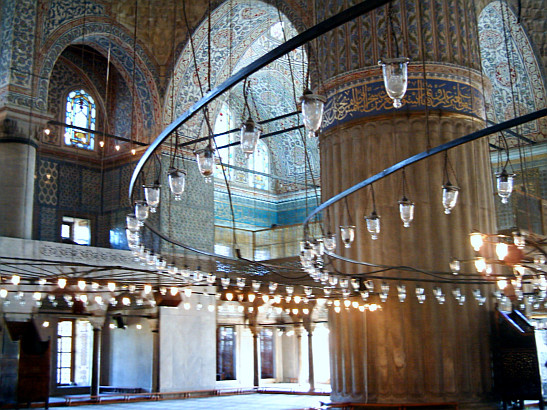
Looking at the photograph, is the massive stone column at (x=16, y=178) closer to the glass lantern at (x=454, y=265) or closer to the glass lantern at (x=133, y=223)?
the glass lantern at (x=133, y=223)

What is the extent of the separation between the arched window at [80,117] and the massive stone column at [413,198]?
6505mm

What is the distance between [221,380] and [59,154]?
6550 millimetres

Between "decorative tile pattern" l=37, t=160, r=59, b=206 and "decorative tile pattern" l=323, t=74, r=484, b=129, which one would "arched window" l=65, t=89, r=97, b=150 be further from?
"decorative tile pattern" l=323, t=74, r=484, b=129

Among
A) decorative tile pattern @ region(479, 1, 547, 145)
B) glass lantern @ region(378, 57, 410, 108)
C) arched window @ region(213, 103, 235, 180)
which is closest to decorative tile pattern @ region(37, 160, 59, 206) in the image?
arched window @ region(213, 103, 235, 180)

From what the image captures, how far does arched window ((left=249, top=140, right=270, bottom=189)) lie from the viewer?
18.3 metres

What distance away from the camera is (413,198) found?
30.8 ft

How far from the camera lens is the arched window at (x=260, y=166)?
18344 millimetres

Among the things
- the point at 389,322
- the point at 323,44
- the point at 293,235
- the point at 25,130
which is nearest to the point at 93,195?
the point at 25,130

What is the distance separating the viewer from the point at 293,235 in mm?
16203

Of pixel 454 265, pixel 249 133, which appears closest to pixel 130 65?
pixel 454 265

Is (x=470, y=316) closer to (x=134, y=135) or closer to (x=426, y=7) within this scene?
(x=426, y=7)

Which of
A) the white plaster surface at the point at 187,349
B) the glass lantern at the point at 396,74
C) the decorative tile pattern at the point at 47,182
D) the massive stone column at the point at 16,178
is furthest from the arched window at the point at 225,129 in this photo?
the glass lantern at the point at 396,74

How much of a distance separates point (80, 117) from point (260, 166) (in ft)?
17.9

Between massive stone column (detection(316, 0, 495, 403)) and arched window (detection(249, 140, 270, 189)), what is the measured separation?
26.9 ft
